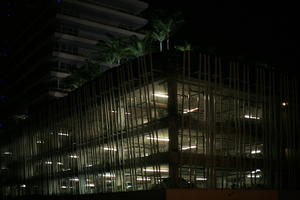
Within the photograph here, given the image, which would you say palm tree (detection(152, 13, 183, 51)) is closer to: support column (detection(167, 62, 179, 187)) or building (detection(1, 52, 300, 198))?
building (detection(1, 52, 300, 198))

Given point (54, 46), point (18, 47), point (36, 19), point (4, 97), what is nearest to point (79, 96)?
point (54, 46)

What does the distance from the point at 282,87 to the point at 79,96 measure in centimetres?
1745

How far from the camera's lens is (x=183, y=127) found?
95.3 feet

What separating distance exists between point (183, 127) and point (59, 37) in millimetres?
46848

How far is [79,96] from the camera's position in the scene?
125ft

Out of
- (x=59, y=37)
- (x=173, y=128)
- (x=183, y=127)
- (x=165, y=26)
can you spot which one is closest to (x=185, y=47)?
(x=165, y=26)

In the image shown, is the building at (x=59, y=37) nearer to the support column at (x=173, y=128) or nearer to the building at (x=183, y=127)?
the building at (x=183, y=127)

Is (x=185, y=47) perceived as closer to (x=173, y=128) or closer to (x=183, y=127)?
(x=183, y=127)

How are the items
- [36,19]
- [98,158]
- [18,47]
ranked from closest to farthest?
[98,158] → [36,19] → [18,47]

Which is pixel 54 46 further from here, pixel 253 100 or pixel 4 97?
pixel 253 100

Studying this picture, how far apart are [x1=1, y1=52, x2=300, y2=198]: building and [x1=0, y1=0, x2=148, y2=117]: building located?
110ft

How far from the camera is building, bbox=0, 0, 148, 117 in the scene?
235 feet

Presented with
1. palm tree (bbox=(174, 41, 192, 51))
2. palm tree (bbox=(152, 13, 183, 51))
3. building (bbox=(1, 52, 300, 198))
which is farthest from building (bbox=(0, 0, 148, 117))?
palm tree (bbox=(174, 41, 192, 51))

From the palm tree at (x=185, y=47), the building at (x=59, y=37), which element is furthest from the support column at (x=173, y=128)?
the building at (x=59, y=37)
